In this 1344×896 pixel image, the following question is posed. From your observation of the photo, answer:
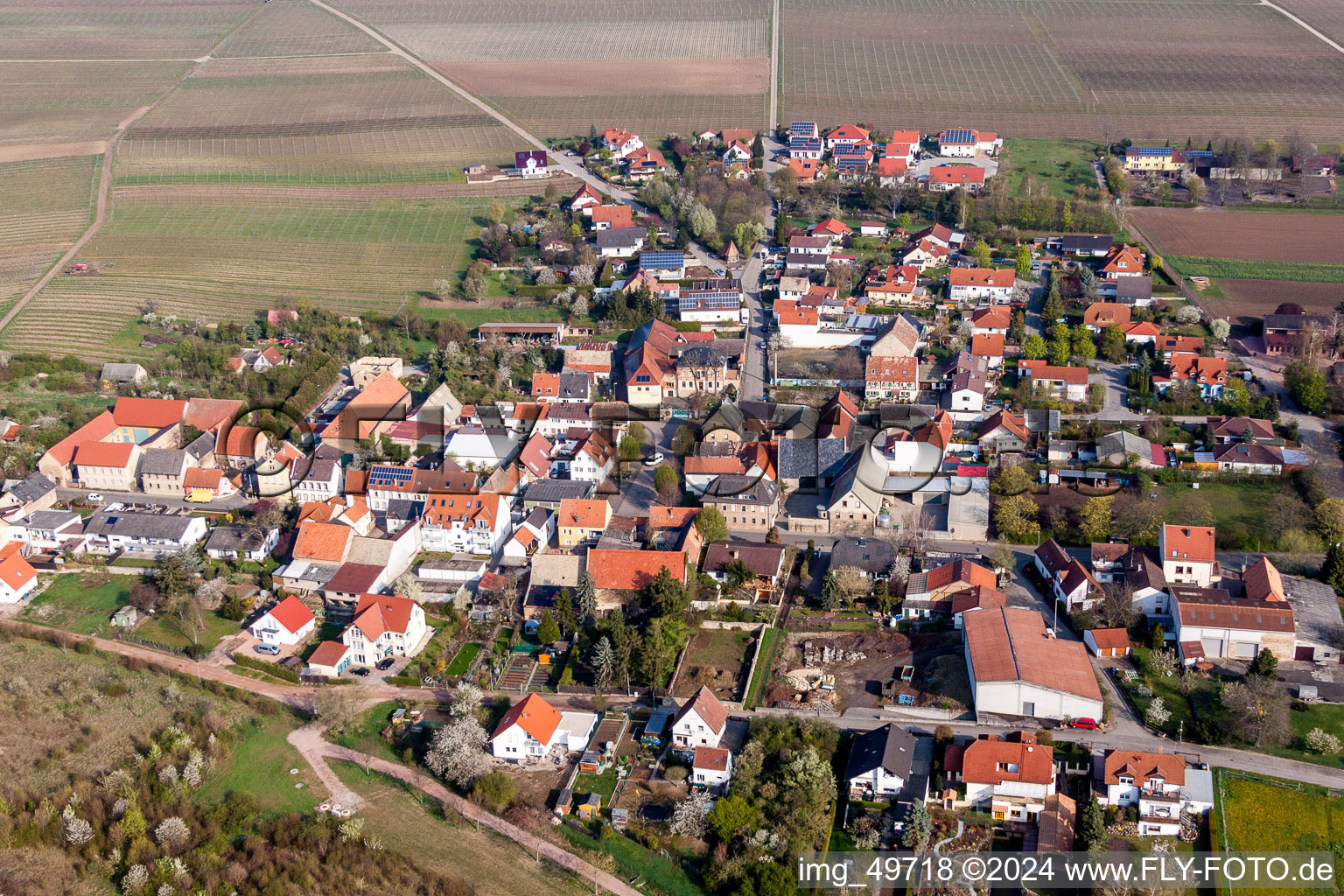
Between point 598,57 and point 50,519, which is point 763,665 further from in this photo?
point 598,57

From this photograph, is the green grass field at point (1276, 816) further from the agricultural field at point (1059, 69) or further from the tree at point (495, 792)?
the agricultural field at point (1059, 69)

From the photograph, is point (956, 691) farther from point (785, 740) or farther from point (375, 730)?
point (375, 730)

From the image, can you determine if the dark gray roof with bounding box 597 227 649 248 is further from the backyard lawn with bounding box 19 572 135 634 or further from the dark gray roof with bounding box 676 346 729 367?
the backyard lawn with bounding box 19 572 135 634

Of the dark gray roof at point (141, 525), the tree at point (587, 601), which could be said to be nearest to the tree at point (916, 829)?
the tree at point (587, 601)

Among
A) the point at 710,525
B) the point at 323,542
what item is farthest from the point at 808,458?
the point at 323,542

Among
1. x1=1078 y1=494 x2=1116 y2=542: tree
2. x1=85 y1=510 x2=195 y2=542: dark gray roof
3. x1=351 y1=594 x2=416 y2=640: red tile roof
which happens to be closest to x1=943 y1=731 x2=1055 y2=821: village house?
x1=1078 y1=494 x2=1116 y2=542: tree

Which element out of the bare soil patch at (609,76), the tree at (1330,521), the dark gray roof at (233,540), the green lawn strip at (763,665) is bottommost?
the dark gray roof at (233,540)
